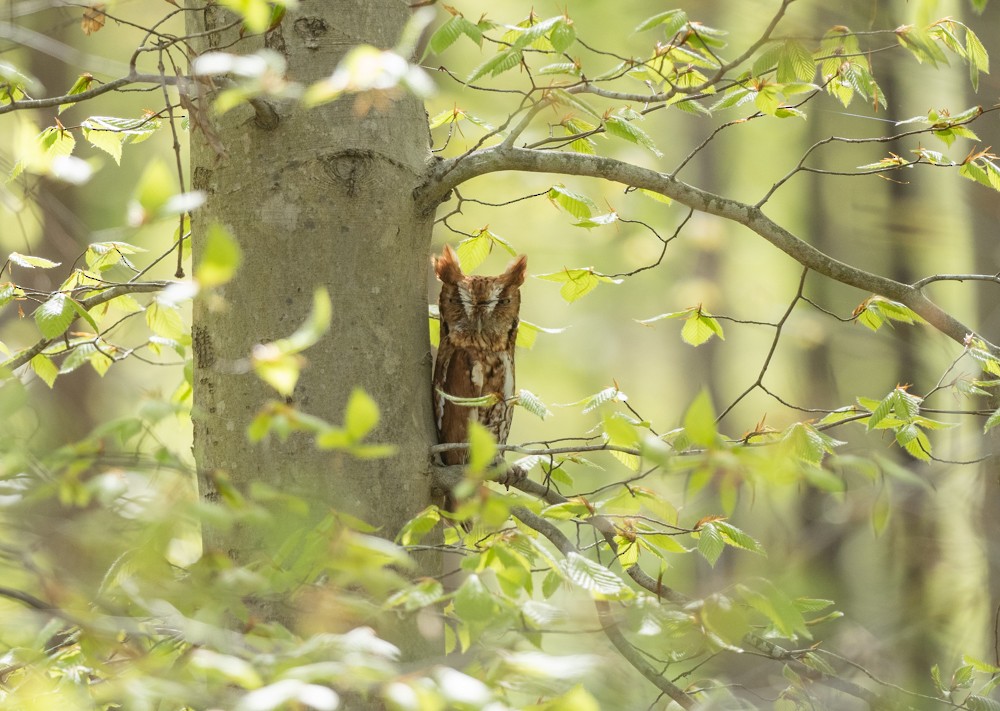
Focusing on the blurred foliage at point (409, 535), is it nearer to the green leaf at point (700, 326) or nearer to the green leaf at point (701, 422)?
the green leaf at point (701, 422)

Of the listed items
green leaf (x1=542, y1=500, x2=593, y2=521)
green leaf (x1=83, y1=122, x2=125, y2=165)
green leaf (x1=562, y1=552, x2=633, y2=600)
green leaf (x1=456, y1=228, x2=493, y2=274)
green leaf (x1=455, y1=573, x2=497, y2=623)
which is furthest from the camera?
green leaf (x1=456, y1=228, x2=493, y2=274)

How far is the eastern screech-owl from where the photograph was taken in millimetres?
2582

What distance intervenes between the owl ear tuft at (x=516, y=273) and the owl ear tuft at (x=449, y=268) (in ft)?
0.49

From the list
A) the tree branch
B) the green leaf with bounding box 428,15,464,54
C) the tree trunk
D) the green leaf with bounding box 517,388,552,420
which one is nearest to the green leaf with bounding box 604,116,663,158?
the tree branch

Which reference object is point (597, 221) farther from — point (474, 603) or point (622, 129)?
point (474, 603)

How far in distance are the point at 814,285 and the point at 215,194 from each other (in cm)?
612

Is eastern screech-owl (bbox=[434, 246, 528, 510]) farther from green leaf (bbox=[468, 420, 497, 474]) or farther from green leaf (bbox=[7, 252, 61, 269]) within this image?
green leaf (bbox=[468, 420, 497, 474])

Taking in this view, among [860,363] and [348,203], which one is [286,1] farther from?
[860,363]

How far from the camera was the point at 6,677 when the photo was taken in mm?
1786

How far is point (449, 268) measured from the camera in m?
2.66

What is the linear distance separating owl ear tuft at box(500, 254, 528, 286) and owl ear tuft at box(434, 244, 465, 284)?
0.49 feet

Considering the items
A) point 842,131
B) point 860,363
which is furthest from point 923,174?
point 860,363

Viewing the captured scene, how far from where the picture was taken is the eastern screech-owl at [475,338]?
258 cm

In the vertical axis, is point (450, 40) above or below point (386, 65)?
above
